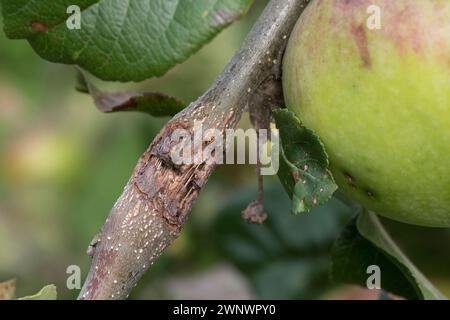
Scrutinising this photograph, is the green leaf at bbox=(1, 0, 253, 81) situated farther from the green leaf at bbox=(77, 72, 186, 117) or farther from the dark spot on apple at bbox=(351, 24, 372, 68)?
the dark spot on apple at bbox=(351, 24, 372, 68)

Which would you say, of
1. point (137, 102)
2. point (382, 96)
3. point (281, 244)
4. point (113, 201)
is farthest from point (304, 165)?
point (113, 201)

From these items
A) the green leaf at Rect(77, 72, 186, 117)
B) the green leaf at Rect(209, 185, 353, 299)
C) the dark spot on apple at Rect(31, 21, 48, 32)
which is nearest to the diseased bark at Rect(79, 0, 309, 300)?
the green leaf at Rect(77, 72, 186, 117)

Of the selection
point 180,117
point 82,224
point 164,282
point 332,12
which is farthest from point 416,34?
point 82,224

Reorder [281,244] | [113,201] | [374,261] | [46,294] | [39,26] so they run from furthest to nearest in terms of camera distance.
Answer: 1. [113,201]
2. [281,244]
3. [374,261]
4. [39,26]
5. [46,294]

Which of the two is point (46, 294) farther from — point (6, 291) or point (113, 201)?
point (113, 201)

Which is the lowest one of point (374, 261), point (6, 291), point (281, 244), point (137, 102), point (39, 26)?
point (281, 244)

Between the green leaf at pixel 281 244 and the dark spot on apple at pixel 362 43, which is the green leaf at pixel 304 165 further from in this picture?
the green leaf at pixel 281 244

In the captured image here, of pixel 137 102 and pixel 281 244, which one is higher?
pixel 137 102

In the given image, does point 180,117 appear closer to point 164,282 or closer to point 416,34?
point 416,34
